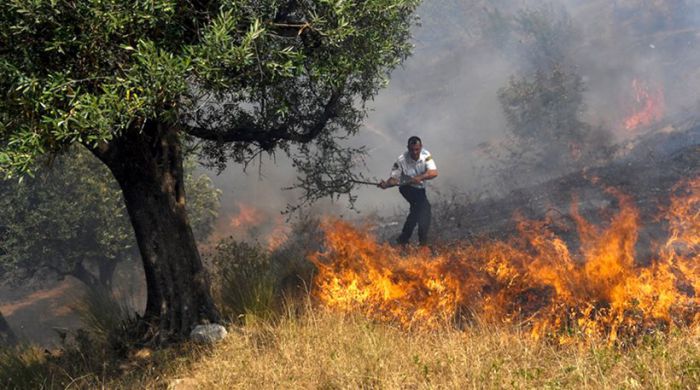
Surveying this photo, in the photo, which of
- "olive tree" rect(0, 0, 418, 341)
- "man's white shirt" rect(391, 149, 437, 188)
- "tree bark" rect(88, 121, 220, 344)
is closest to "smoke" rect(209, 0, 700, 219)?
"man's white shirt" rect(391, 149, 437, 188)

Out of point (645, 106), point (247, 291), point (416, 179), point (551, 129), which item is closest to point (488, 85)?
point (645, 106)

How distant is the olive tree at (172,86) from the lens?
4332 millimetres

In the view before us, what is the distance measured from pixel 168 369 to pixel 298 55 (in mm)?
3912

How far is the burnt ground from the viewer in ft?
37.8

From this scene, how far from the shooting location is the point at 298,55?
5.30 metres

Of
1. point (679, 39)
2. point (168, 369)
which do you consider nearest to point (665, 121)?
point (679, 39)

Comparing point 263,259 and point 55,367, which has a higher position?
point 263,259

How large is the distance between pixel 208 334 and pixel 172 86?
3637 millimetres

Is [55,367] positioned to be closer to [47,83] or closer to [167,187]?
[167,187]

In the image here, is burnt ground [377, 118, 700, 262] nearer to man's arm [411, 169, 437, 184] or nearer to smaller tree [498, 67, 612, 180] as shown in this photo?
man's arm [411, 169, 437, 184]

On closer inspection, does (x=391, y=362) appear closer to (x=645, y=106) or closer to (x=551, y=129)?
(x=551, y=129)

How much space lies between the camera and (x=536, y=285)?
7.33m

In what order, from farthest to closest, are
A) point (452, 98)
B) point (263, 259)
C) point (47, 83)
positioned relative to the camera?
point (452, 98), point (263, 259), point (47, 83)

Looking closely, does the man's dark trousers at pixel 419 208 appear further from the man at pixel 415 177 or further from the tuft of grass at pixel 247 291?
the tuft of grass at pixel 247 291
